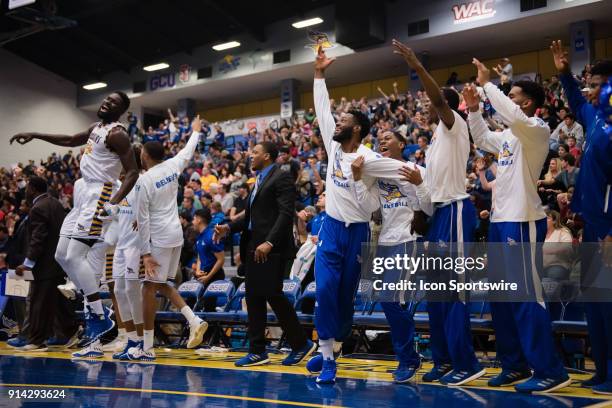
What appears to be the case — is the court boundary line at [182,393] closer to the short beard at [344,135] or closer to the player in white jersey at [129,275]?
the player in white jersey at [129,275]

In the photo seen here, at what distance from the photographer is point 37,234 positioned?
848 centimetres

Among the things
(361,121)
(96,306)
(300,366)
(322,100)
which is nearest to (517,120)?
(361,121)

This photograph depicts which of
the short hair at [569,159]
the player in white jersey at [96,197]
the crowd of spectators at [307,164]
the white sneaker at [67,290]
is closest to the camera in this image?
the player in white jersey at [96,197]

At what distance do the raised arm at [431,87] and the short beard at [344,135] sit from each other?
0.72 meters

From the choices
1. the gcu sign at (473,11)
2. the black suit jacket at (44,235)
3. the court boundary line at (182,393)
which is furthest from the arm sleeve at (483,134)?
the gcu sign at (473,11)

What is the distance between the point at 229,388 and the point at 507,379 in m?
2.05

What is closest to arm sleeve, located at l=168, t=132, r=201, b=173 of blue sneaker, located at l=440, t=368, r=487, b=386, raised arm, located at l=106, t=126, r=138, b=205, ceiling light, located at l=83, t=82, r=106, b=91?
raised arm, located at l=106, t=126, r=138, b=205

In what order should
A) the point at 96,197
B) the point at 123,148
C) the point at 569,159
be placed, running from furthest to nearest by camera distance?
the point at 569,159, the point at 96,197, the point at 123,148

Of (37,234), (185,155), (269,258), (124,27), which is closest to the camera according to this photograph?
(269,258)

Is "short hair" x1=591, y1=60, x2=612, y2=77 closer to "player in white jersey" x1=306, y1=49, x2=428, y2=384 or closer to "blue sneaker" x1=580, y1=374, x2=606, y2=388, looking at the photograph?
"player in white jersey" x1=306, y1=49, x2=428, y2=384

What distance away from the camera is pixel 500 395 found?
4469mm

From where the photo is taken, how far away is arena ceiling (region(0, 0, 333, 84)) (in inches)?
953

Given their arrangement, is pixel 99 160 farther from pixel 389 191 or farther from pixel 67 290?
pixel 389 191

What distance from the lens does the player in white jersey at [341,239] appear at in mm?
5180
